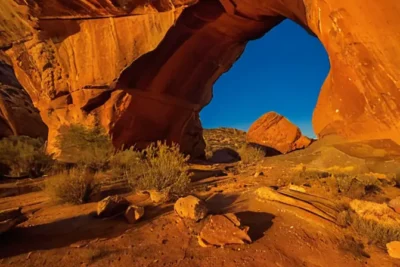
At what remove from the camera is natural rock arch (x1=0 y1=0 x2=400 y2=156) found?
1086 centimetres

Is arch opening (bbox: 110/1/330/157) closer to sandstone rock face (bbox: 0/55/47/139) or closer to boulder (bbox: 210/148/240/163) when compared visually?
boulder (bbox: 210/148/240/163)

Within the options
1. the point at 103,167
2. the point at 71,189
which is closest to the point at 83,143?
the point at 103,167

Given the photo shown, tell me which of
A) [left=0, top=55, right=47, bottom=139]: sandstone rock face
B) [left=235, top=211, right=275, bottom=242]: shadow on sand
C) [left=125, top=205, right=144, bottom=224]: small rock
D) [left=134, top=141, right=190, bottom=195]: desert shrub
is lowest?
[left=235, top=211, right=275, bottom=242]: shadow on sand

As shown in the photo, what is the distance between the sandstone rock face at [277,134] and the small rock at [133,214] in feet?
58.7

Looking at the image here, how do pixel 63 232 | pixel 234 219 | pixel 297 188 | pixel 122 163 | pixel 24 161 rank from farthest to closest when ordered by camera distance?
pixel 24 161 → pixel 122 163 → pixel 297 188 → pixel 63 232 → pixel 234 219

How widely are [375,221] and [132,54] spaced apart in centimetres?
964

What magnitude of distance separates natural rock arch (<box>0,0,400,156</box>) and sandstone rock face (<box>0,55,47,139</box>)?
5908 millimetres

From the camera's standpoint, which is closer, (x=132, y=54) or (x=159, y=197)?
(x=159, y=197)

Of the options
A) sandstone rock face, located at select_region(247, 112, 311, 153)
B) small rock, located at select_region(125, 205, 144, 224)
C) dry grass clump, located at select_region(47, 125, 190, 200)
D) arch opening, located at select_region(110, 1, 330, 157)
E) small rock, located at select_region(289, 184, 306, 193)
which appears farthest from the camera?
sandstone rock face, located at select_region(247, 112, 311, 153)

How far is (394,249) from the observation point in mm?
3775

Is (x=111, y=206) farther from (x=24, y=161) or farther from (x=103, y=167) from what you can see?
(x=24, y=161)

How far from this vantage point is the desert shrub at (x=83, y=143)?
438 inches

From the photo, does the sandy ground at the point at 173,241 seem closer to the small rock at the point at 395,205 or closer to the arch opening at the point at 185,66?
the small rock at the point at 395,205

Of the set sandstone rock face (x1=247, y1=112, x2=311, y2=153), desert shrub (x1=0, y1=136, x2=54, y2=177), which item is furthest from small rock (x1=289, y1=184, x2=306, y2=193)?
sandstone rock face (x1=247, y1=112, x2=311, y2=153)
